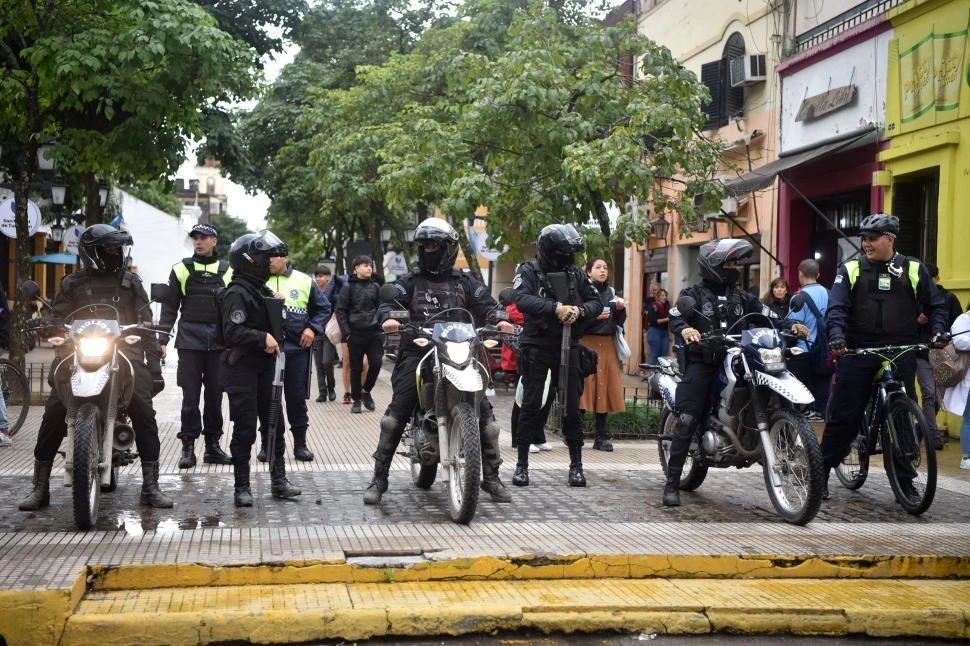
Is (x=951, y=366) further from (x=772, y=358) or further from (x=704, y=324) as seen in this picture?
(x=772, y=358)

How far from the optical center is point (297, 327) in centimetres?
957

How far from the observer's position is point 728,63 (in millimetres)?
21859

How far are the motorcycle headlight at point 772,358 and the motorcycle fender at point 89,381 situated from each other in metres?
3.96

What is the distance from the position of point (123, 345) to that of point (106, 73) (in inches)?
355

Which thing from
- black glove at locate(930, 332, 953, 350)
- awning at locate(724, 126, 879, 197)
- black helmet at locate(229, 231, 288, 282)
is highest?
awning at locate(724, 126, 879, 197)

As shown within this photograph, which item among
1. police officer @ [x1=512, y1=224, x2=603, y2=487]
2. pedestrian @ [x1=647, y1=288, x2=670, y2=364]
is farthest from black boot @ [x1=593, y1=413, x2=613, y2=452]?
pedestrian @ [x1=647, y1=288, x2=670, y2=364]

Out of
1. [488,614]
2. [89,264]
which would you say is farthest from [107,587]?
[89,264]

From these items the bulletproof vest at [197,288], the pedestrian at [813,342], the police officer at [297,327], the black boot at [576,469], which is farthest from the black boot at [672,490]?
the pedestrian at [813,342]

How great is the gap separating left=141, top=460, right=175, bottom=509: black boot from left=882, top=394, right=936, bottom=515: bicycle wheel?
4.70 metres

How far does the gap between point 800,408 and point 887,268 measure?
129 cm

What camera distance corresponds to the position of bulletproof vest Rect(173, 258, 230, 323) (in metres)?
9.81

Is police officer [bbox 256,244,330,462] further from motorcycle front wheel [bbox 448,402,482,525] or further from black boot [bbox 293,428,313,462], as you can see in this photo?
motorcycle front wheel [bbox 448,402,482,525]

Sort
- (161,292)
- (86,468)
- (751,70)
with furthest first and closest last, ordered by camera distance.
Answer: (751,70) → (161,292) → (86,468)

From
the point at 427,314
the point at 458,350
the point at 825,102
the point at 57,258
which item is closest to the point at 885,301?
the point at 458,350
